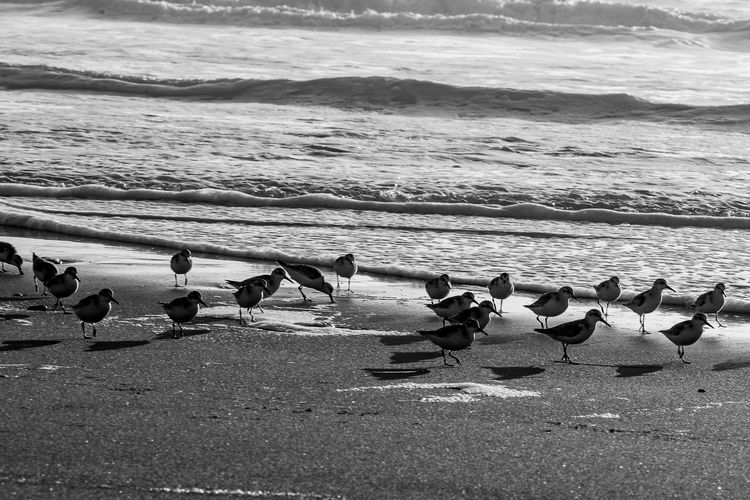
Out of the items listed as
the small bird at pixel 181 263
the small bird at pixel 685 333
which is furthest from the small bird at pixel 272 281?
the small bird at pixel 685 333

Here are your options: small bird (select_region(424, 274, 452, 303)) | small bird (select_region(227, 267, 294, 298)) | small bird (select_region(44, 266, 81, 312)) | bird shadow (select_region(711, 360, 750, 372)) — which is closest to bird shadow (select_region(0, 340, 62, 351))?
small bird (select_region(44, 266, 81, 312))

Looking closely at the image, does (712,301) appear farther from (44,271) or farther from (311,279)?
(44,271)

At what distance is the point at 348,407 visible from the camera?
616cm

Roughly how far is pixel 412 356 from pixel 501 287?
5.37ft

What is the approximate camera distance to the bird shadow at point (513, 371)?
7020 millimetres

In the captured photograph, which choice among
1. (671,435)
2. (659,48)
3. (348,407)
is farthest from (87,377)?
(659,48)

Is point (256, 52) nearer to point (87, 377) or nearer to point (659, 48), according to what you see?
point (659, 48)

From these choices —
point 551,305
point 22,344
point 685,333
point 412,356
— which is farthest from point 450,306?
point 22,344

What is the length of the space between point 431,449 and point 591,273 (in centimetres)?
539

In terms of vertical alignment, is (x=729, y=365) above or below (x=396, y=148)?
above

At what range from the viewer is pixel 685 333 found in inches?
304

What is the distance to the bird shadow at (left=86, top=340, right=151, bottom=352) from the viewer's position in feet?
23.9

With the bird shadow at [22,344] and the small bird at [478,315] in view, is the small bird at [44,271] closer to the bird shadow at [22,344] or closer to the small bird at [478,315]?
the bird shadow at [22,344]

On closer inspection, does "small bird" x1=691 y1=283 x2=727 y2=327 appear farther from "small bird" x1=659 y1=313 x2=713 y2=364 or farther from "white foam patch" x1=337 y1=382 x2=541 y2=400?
"white foam patch" x1=337 y1=382 x2=541 y2=400
